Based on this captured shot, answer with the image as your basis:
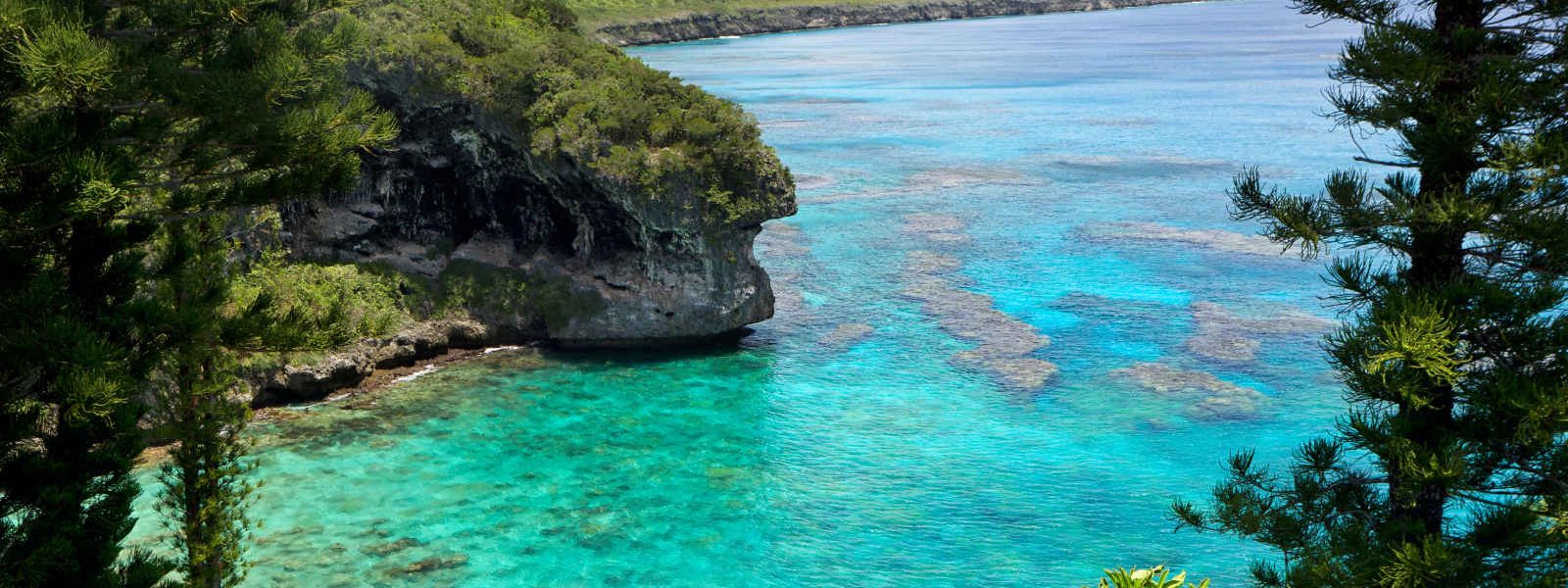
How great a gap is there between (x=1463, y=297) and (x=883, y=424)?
67.9 ft

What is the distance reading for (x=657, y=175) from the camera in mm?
40844

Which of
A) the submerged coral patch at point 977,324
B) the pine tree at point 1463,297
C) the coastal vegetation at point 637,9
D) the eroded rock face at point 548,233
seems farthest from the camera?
the coastal vegetation at point 637,9

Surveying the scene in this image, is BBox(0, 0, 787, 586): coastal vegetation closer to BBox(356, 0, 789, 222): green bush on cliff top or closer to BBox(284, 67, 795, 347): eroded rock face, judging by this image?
BBox(284, 67, 795, 347): eroded rock face

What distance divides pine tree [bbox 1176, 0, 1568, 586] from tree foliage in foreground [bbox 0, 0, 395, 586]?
15.8 metres

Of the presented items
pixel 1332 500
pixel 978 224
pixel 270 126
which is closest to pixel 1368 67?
pixel 1332 500

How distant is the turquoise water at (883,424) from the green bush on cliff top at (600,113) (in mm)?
6063

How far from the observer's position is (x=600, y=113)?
136 ft

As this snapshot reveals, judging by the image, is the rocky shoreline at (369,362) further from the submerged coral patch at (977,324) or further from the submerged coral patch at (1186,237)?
the submerged coral patch at (1186,237)


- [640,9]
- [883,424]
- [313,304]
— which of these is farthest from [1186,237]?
[640,9]

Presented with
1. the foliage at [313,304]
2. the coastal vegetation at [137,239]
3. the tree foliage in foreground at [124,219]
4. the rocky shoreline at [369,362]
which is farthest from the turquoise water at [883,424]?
the tree foliage in foreground at [124,219]

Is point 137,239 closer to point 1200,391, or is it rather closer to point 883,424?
point 883,424

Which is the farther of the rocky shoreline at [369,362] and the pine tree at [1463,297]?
the rocky shoreline at [369,362]

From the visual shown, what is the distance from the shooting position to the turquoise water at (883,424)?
2778cm

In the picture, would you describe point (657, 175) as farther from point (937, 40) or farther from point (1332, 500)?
point (937, 40)
